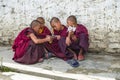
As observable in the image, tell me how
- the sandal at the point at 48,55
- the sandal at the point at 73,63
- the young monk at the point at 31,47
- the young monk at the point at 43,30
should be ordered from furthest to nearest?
the young monk at the point at 43,30 → the sandal at the point at 48,55 → the young monk at the point at 31,47 → the sandal at the point at 73,63

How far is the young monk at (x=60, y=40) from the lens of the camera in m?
6.76

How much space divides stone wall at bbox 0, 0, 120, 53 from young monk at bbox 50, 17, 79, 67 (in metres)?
0.37

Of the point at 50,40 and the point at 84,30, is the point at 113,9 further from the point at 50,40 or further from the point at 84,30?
the point at 50,40

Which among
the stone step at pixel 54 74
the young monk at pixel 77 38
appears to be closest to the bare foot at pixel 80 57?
the young monk at pixel 77 38

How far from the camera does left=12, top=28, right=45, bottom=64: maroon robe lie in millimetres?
6641

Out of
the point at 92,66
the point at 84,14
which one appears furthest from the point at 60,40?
the point at 92,66

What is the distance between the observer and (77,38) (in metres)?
6.77

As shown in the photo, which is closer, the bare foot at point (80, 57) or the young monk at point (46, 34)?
the bare foot at point (80, 57)

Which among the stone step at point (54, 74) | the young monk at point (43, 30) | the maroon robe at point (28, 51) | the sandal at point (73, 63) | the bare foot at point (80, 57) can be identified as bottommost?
the stone step at point (54, 74)

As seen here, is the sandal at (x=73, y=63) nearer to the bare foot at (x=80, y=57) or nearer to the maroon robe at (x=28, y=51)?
the bare foot at (x=80, y=57)

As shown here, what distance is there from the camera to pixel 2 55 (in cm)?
727

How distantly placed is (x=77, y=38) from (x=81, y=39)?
0.34ft

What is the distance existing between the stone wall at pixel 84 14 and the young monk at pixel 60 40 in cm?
37

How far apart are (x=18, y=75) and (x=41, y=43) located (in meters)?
0.99
